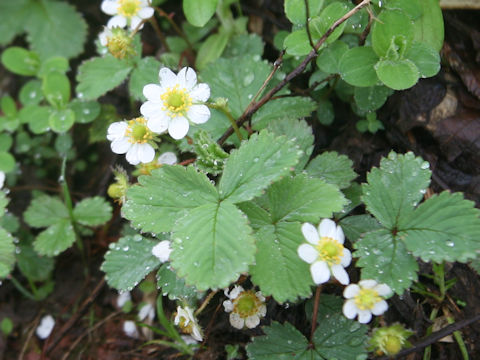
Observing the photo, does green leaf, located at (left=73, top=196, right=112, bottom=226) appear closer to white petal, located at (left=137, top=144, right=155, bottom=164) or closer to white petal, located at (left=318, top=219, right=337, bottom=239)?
white petal, located at (left=137, top=144, right=155, bottom=164)

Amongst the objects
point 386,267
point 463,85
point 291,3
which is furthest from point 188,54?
point 386,267

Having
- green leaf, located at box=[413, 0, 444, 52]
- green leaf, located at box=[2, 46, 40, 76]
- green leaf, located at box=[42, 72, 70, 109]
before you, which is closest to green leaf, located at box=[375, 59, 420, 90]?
green leaf, located at box=[413, 0, 444, 52]

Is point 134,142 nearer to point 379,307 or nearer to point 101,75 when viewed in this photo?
point 101,75

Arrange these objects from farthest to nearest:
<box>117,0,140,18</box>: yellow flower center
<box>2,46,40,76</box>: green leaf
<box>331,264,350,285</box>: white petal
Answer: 1. <box>2,46,40,76</box>: green leaf
2. <box>117,0,140,18</box>: yellow flower center
3. <box>331,264,350,285</box>: white petal

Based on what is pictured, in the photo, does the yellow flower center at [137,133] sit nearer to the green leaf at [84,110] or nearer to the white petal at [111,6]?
the white petal at [111,6]

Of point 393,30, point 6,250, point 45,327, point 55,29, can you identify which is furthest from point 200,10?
point 45,327

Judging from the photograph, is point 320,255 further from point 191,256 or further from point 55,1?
point 55,1
